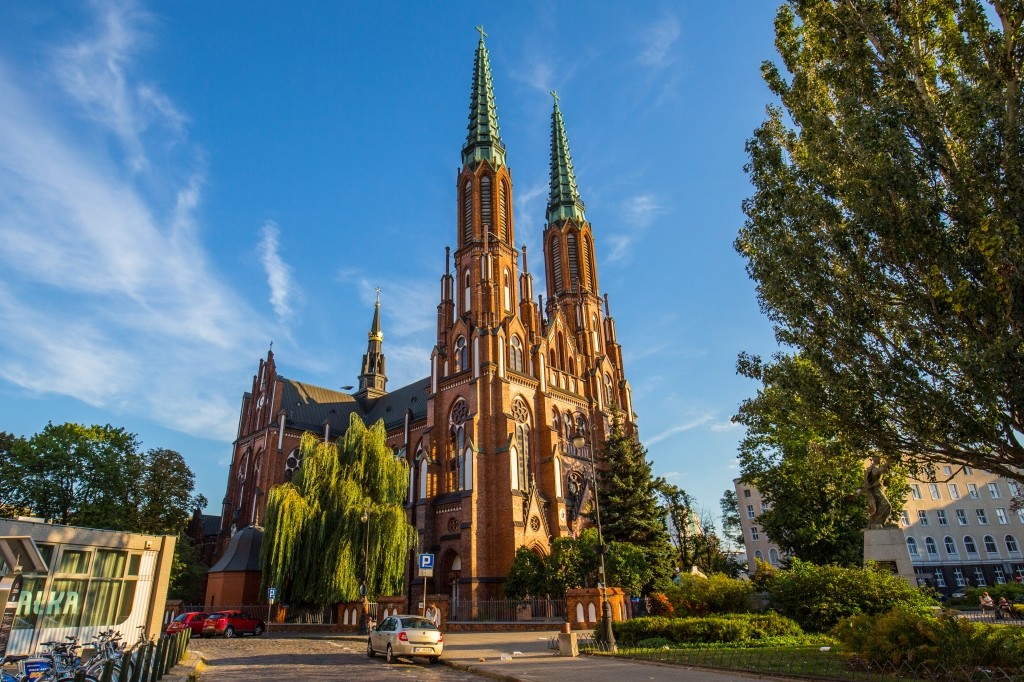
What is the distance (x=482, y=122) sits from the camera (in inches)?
1981

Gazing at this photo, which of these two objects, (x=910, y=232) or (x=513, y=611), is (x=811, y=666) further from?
(x=513, y=611)

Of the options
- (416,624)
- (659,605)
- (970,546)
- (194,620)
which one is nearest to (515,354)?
(659,605)

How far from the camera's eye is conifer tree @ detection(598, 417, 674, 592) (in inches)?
1321

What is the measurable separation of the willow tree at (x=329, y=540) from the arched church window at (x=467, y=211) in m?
20.2

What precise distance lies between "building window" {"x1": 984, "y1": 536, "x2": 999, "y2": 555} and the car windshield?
57.4m

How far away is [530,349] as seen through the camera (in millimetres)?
42562

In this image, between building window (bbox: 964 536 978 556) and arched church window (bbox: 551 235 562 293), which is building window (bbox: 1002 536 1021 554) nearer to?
building window (bbox: 964 536 978 556)

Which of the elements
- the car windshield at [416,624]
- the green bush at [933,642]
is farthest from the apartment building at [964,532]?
the green bush at [933,642]

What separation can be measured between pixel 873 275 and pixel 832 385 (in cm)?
238

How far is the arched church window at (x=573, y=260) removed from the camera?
52312 mm

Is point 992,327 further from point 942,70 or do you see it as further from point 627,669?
point 627,669

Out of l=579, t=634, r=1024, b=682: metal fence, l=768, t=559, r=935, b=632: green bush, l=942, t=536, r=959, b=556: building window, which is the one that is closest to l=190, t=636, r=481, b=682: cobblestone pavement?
l=579, t=634, r=1024, b=682: metal fence

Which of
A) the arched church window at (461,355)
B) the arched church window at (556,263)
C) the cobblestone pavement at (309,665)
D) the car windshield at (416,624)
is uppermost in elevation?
the arched church window at (556,263)

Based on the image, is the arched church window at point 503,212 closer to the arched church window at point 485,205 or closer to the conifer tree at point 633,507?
the arched church window at point 485,205
